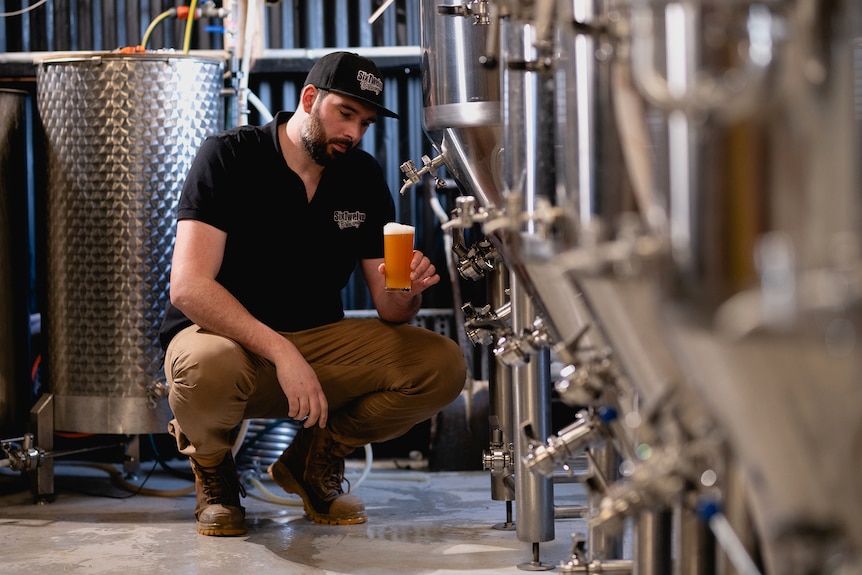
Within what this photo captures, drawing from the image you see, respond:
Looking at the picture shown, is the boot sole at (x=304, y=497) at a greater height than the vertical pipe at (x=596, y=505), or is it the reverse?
the vertical pipe at (x=596, y=505)

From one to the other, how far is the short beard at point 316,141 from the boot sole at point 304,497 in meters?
0.80

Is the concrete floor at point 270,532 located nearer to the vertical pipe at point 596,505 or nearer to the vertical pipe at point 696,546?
the vertical pipe at point 596,505

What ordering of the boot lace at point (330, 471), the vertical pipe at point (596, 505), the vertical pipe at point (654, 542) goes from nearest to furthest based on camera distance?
1. the vertical pipe at point (654, 542)
2. the vertical pipe at point (596, 505)
3. the boot lace at point (330, 471)

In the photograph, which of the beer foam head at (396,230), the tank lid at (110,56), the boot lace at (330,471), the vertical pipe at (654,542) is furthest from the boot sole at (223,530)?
the vertical pipe at (654,542)

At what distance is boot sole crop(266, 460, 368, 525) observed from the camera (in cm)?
275

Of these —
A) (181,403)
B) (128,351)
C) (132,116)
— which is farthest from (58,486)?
(132,116)

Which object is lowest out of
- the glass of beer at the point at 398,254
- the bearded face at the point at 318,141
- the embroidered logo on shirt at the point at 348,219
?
the glass of beer at the point at 398,254

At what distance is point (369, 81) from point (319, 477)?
1.00m

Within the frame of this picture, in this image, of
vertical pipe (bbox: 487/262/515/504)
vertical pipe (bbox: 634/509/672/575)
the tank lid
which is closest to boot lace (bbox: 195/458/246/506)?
vertical pipe (bbox: 487/262/515/504)

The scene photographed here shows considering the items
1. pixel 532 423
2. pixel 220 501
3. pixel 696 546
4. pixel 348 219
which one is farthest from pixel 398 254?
pixel 696 546

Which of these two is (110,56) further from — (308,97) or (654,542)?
(654,542)

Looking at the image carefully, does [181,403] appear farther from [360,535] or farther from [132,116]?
[132,116]

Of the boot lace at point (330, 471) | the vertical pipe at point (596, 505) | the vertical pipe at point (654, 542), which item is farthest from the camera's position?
the boot lace at point (330, 471)

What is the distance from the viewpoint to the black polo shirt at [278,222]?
9.00ft
